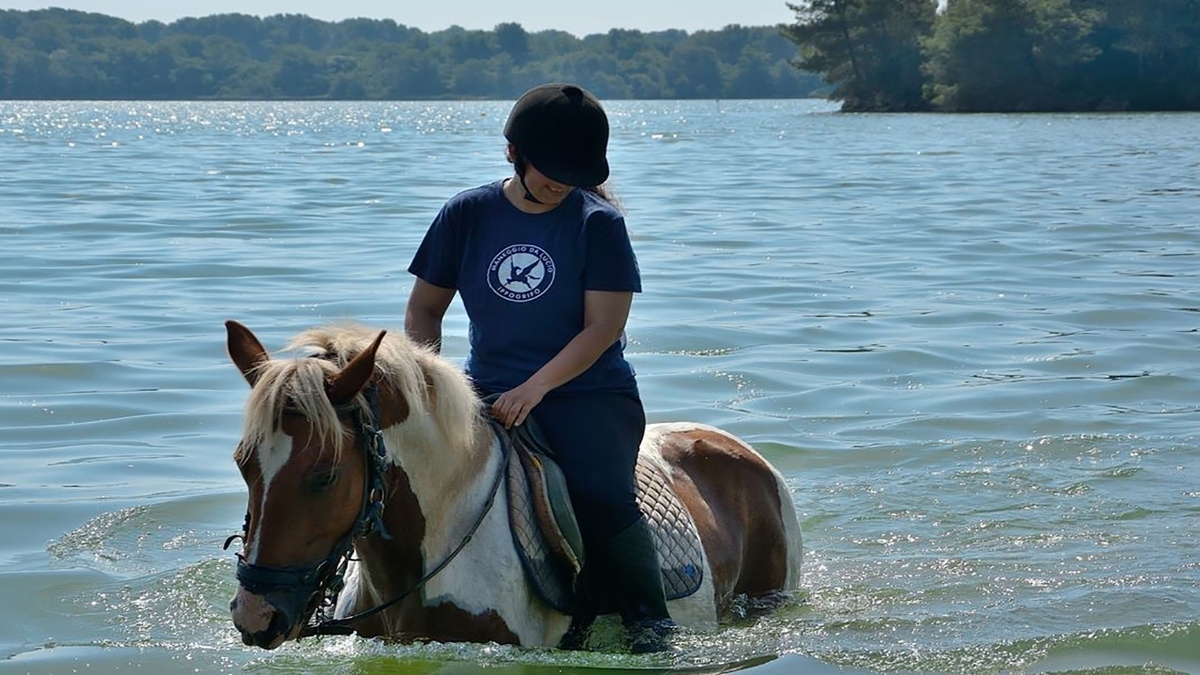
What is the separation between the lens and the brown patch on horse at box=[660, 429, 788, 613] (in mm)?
5617

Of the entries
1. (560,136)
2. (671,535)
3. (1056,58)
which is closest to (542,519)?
(671,535)

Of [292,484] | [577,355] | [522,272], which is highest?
[522,272]

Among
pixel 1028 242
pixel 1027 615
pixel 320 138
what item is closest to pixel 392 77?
pixel 320 138

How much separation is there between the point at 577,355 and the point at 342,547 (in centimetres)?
103

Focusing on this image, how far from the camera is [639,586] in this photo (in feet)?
16.6

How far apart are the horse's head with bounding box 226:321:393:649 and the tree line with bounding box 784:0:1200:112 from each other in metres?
79.9

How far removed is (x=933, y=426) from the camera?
10.1 metres

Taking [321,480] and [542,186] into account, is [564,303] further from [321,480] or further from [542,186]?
[321,480]

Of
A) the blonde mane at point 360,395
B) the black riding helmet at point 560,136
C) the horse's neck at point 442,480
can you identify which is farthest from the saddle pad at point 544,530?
the black riding helmet at point 560,136

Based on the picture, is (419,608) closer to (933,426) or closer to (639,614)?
(639,614)

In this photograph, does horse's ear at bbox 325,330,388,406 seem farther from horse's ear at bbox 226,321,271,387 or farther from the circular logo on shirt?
the circular logo on shirt

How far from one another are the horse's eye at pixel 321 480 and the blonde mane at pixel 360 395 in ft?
0.26

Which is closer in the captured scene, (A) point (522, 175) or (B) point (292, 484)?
(B) point (292, 484)

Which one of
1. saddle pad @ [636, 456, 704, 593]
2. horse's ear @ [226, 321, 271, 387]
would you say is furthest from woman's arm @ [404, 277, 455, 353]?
horse's ear @ [226, 321, 271, 387]
